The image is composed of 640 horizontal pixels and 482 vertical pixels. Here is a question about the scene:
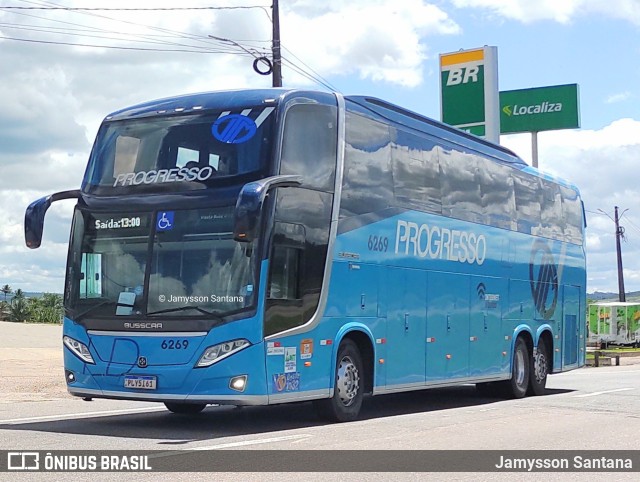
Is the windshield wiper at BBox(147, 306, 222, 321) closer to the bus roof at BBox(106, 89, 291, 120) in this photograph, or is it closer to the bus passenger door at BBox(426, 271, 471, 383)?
the bus roof at BBox(106, 89, 291, 120)

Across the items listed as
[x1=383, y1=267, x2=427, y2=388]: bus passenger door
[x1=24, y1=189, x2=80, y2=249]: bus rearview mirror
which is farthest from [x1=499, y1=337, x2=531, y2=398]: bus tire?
[x1=24, y1=189, x2=80, y2=249]: bus rearview mirror

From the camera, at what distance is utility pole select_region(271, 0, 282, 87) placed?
80.1ft

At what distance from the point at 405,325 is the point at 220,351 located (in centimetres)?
427

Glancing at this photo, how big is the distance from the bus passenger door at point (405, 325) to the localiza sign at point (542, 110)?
1119 inches

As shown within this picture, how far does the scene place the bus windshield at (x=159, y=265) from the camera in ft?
40.6

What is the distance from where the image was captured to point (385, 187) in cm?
1516

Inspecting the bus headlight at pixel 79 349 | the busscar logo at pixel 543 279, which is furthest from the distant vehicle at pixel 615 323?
the bus headlight at pixel 79 349

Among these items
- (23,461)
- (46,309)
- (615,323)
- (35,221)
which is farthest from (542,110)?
(46,309)

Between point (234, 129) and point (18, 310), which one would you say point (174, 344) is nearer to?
point (234, 129)

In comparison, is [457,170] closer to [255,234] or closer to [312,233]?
[312,233]

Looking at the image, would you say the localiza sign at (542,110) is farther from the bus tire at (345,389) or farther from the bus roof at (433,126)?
the bus tire at (345,389)

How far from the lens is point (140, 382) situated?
1255 centimetres

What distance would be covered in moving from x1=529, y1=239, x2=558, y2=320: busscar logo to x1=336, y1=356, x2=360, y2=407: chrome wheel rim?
7.26 metres

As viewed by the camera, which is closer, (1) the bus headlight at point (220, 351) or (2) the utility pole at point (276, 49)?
(1) the bus headlight at point (220, 351)
